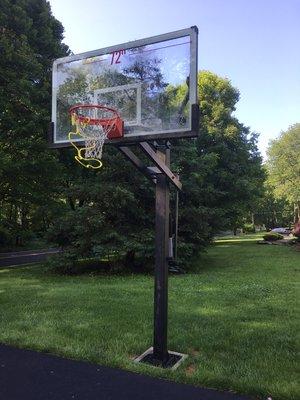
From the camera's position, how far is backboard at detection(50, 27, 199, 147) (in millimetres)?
5512

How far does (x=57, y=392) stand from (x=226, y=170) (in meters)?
25.6

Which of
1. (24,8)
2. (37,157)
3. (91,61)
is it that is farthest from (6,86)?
(91,61)

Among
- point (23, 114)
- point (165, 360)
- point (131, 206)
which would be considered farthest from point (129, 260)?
point (165, 360)

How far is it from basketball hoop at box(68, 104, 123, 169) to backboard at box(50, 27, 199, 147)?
0.12 metres

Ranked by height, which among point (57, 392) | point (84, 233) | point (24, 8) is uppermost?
point (24, 8)

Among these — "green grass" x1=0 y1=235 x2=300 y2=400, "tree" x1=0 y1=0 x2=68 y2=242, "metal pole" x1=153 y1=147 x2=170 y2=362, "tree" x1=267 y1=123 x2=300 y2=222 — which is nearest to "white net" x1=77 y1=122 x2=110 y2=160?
"metal pole" x1=153 y1=147 x2=170 y2=362

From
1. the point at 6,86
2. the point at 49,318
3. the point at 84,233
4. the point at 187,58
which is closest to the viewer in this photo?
the point at 187,58

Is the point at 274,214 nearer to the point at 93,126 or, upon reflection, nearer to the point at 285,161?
the point at 285,161

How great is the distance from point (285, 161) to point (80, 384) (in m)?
48.6

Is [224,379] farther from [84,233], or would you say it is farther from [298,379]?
[84,233]

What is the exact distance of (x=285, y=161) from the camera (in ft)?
164

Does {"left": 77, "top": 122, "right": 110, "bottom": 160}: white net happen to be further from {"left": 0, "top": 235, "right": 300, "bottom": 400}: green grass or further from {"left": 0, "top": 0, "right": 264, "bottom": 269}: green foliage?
{"left": 0, "top": 0, "right": 264, "bottom": 269}: green foliage

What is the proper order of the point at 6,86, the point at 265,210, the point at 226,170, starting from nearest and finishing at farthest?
1. the point at 6,86
2. the point at 226,170
3. the point at 265,210

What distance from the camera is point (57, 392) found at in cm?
467
